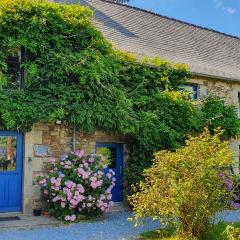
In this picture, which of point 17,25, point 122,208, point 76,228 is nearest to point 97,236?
point 76,228

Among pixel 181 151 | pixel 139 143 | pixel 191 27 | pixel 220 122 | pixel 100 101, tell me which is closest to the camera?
pixel 181 151

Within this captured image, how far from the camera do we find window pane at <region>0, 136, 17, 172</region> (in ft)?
38.2

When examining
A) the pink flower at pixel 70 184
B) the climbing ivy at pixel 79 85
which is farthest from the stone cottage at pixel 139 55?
the pink flower at pixel 70 184

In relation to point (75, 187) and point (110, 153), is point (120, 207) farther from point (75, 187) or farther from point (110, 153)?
point (75, 187)

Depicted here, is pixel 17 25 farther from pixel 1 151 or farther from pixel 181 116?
pixel 181 116

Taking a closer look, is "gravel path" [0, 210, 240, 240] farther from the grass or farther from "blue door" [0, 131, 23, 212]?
"blue door" [0, 131, 23, 212]

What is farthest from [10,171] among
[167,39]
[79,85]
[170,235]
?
[167,39]

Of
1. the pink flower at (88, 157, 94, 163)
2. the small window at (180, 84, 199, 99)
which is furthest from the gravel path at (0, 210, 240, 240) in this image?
the small window at (180, 84, 199, 99)

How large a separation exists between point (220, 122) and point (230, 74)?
101 inches

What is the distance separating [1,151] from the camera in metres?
11.6

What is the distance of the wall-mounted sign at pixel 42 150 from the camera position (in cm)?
1186

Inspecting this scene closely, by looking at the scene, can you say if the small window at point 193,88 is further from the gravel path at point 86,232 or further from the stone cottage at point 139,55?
the gravel path at point 86,232

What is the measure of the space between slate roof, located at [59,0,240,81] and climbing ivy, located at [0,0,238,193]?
210 centimetres

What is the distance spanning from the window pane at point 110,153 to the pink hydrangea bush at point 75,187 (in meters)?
1.43
